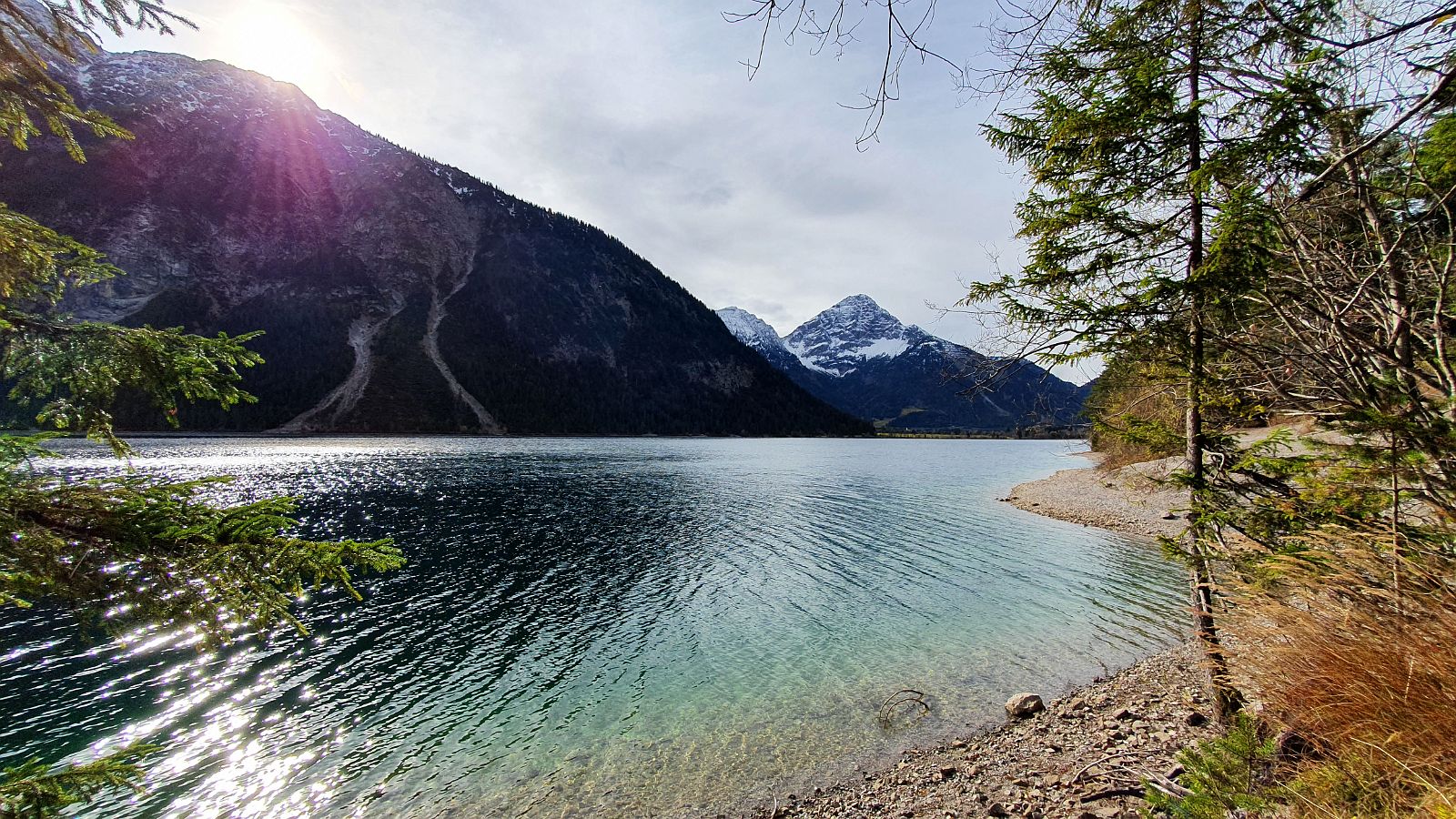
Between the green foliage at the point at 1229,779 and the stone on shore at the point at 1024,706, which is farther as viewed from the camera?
the stone on shore at the point at 1024,706

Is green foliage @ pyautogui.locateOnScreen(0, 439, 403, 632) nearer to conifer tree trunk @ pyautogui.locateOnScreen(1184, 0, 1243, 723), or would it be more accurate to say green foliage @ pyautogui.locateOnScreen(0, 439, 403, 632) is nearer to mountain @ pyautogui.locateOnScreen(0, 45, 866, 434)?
conifer tree trunk @ pyautogui.locateOnScreen(1184, 0, 1243, 723)

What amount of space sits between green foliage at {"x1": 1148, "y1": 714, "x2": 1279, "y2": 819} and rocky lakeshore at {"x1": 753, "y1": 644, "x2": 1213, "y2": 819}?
28.5 inches

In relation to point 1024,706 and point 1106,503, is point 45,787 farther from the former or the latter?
point 1106,503

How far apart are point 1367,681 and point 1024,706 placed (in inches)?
282

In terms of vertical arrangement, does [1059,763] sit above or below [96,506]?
below

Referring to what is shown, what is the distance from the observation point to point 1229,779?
204 inches

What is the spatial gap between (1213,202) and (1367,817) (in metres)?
5.41

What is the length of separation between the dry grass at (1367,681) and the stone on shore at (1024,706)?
5.65m

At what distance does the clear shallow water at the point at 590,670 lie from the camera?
9.30 metres

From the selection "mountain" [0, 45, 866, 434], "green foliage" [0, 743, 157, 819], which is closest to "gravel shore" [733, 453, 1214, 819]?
"green foliage" [0, 743, 157, 819]

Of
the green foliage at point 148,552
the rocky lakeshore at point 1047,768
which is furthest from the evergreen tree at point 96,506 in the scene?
the rocky lakeshore at point 1047,768

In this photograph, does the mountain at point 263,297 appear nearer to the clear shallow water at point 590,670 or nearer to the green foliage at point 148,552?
the clear shallow water at point 590,670

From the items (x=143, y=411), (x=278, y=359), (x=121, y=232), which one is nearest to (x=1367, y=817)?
(x=143, y=411)

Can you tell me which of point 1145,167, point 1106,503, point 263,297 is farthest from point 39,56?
point 263,297
